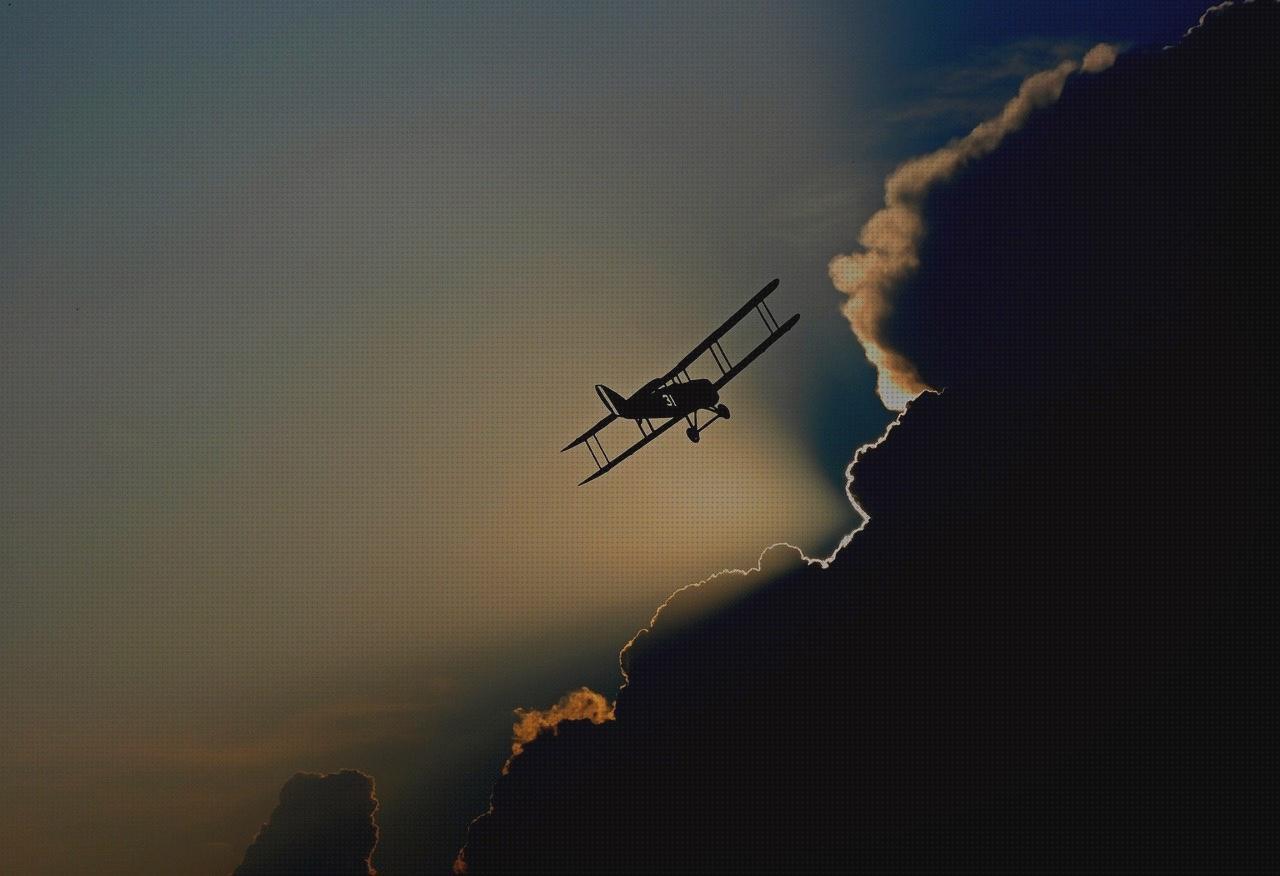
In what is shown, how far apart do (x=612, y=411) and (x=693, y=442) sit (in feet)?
19.2

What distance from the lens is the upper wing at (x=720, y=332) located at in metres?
48.6

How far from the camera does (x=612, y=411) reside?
185ft

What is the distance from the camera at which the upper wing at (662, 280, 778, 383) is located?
48.6 m

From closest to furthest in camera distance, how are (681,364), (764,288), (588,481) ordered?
(764,288)
(681,364)
(588,481)

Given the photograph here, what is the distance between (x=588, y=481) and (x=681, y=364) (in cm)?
1086

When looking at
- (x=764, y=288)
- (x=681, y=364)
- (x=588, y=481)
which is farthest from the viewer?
(x=588, y=481)

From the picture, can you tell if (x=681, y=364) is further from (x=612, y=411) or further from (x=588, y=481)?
(x=588, y=481)

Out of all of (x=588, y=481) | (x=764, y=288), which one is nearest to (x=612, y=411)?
(x=588, y=481)

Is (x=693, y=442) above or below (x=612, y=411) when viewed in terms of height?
below

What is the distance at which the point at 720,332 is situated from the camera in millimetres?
51312

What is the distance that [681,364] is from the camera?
54.4 m

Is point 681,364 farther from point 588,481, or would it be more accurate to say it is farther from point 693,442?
point 588,481

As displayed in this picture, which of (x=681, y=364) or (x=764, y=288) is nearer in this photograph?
(x=764, y=288)

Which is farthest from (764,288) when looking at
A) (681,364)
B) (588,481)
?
(588,481)
